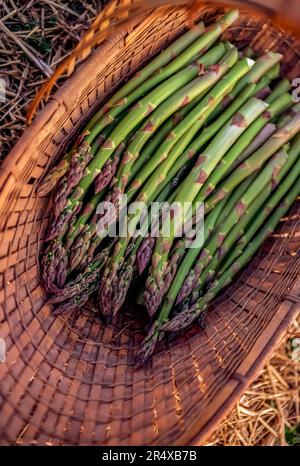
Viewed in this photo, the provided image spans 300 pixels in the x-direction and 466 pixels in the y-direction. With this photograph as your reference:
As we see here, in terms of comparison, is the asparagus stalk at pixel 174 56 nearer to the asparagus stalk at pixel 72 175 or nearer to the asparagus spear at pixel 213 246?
the asparagus stalk at pixel 72 175

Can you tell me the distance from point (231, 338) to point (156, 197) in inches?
22.7

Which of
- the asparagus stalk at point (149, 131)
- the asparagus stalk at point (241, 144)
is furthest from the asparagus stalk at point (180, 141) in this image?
the asparagus stalk at point (241, 144)

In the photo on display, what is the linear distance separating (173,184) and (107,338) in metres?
0.62

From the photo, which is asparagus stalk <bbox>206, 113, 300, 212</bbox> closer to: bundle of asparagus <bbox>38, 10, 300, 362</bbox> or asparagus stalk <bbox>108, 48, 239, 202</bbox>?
bundle of asparagus <bbox>38, 10, 300, 362</bbox>

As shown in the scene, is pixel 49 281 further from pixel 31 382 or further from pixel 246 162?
pixel 246 162

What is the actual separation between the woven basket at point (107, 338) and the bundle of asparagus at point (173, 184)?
66mm

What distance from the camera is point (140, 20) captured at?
201 cm

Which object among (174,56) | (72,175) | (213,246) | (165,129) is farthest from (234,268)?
(174,56)

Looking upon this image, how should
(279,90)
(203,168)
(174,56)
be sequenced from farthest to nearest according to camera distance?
(279,90) → (174,56) → (203,168)

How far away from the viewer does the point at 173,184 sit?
87.0 inches

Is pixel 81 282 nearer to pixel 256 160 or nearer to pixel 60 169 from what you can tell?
pixel 60 169

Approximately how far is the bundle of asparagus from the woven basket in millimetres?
66

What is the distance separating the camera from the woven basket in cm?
182

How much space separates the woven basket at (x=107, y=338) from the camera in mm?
1824
